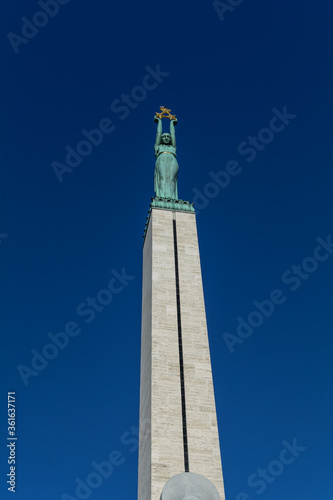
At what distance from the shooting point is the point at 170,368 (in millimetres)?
27062

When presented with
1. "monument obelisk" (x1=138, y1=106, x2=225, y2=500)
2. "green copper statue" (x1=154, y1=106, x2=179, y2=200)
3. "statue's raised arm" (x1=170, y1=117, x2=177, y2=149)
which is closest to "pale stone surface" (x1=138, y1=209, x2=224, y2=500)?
"monument obelisk" (x1=138, y1=106, x2=225, y2=500)

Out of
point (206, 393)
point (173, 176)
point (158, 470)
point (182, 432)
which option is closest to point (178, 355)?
point (206, 393)

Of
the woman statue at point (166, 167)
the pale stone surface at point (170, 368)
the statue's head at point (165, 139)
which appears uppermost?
the statue's head at point (165, 139)

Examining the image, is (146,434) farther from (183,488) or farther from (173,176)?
(183,488)

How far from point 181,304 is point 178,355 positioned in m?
3.46

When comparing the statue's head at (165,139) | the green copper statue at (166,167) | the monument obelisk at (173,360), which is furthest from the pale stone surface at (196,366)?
the statue's head at (165,139)

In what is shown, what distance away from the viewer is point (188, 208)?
35.9 m

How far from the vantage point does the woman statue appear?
37281mm

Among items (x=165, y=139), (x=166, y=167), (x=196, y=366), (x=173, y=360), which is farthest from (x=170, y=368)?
(x=165, y=139)

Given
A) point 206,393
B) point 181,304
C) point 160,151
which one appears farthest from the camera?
point 160,151

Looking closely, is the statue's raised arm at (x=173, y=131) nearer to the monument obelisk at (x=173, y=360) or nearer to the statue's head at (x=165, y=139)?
the statue's head at (x=165, y=139)

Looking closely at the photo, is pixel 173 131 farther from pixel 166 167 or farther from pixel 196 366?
pixel 196 366

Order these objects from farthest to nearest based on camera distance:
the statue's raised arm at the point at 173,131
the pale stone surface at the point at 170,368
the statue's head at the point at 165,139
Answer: the statue's raised arm at the point at 173,131
the statue's head at the point at 165,139
the pale stone surface at the point at 170,368

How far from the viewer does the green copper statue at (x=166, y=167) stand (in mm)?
37281
